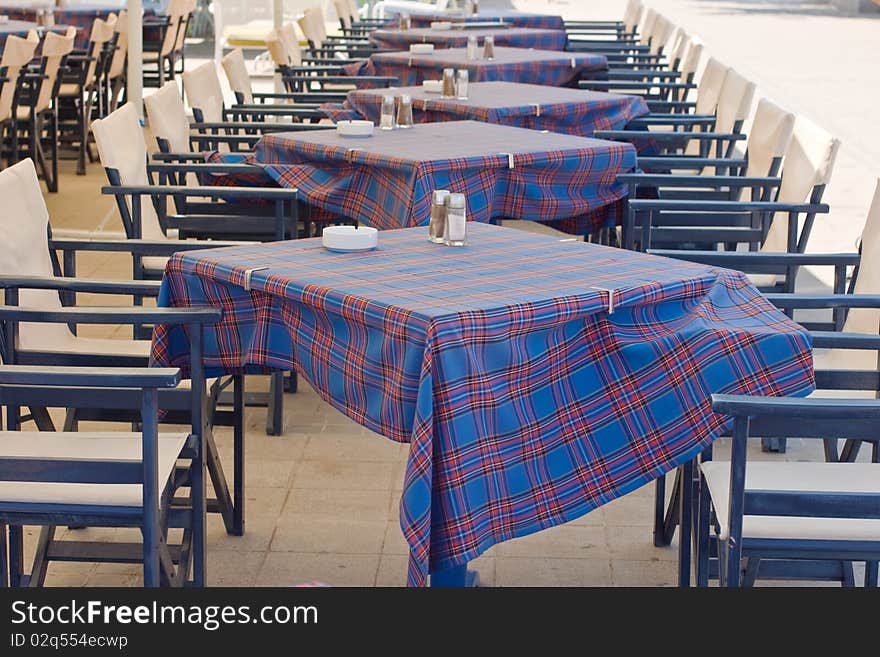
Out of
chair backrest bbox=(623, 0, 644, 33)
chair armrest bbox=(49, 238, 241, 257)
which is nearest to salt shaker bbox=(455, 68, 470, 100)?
chair armrest bbox=(49, 238, 241, 257)

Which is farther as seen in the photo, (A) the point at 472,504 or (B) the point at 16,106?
(B) the point at 16,106

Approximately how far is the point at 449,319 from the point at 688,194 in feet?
9.45

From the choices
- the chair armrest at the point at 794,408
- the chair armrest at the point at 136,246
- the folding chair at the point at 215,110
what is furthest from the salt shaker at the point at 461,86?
the chair armrest at the point at 794,408

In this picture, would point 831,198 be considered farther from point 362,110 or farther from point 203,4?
point 203,4

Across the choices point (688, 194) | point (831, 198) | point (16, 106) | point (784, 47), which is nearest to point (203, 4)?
point (16, 106)

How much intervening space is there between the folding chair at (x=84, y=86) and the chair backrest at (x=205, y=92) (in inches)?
100

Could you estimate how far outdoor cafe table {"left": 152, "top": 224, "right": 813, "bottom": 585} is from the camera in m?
2.48

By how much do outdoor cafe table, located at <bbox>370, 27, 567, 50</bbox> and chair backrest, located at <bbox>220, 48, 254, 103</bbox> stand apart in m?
2.47

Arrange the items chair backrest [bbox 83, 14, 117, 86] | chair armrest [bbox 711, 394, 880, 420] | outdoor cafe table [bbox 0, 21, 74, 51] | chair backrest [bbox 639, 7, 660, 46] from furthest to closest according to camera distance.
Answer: chair backrest [bbox 639, 7, 660, 46]
chair backrest [bbox 83, 14, 117, 86]
outdoor cafe table [bbox 0, 21, 74, 51]
chair armrest [bbox 711, 394, 880, 420]

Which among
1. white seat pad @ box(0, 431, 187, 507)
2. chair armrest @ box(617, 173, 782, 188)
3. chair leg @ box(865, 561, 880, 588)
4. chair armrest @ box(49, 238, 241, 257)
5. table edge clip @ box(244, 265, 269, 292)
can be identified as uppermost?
table edge clip @ box(244, 265, 269, 292)

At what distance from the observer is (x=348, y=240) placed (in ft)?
10.0

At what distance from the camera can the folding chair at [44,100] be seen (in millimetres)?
7637

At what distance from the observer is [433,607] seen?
7.67ft

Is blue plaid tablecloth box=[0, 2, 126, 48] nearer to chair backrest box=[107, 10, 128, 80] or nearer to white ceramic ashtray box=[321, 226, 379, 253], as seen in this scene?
chair backrest box=[107, 10, 128, 80]
